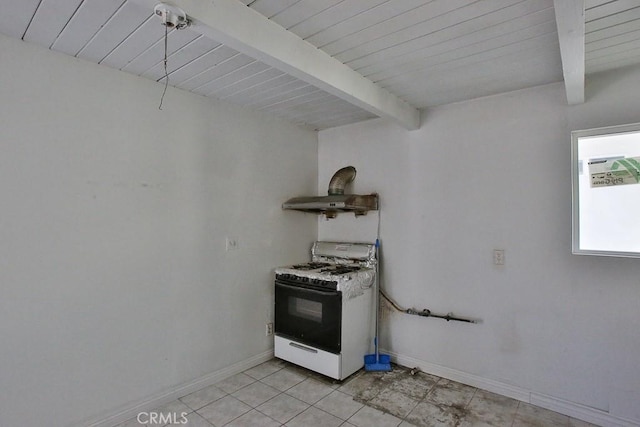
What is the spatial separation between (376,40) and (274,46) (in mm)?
586

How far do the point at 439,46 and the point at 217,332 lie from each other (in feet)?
8.71

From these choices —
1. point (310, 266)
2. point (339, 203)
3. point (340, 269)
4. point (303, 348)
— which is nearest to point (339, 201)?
point (339, 203)

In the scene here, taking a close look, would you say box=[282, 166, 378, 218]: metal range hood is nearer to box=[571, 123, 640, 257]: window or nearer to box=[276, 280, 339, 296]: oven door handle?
→ box=[276, 280, 339, 296]: oven door handle

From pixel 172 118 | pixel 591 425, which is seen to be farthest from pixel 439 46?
pixel 591 425

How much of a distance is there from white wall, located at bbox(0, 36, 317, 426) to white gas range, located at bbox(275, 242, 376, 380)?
0.86 ft

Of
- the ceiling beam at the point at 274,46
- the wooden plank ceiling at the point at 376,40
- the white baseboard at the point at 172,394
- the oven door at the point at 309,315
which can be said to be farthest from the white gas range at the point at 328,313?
the wooden plank ceiling at the point at 376,40

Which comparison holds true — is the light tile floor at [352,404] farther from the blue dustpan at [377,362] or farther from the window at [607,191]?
the window at [607,191]

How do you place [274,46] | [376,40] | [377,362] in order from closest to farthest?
[274,46] → [376,40] → [377,362]

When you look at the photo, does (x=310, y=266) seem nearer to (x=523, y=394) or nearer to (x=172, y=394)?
(x=172, y=394)

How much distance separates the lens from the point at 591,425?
2.13m

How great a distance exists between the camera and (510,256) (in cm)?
252

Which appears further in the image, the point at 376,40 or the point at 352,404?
the point at 352,404

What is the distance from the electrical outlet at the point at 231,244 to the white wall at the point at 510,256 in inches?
56.1

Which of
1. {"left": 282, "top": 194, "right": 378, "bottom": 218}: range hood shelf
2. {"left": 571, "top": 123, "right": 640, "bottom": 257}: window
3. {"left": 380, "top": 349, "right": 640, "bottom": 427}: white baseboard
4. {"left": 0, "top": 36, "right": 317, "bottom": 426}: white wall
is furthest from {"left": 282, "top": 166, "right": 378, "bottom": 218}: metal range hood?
{"left": 571, "top": 123, "right": 640, "bottom": 257}: window
